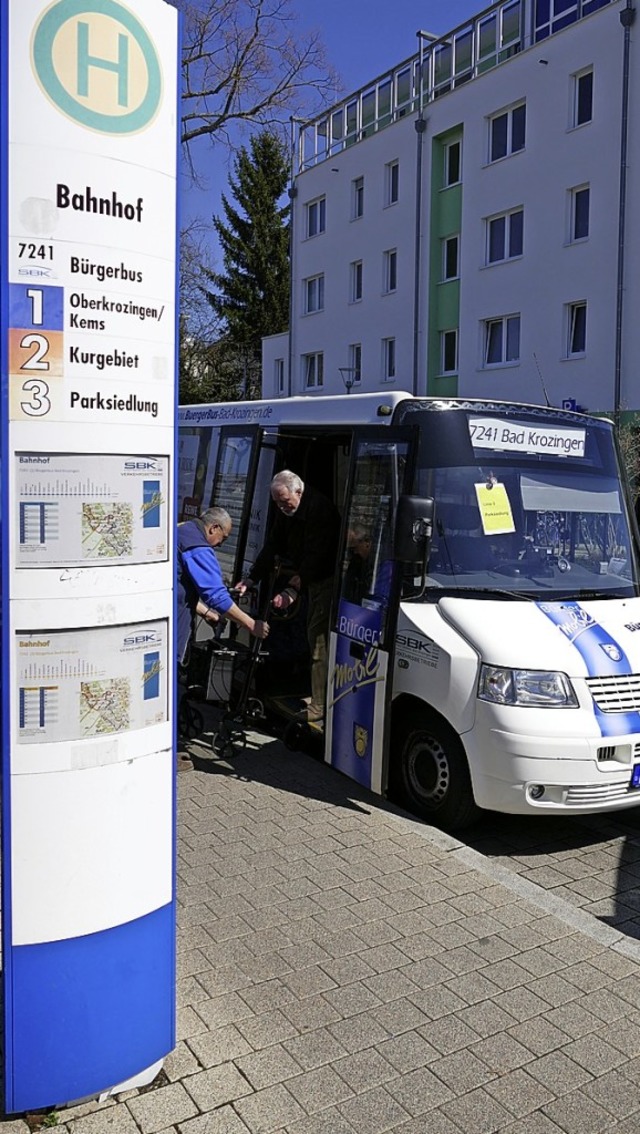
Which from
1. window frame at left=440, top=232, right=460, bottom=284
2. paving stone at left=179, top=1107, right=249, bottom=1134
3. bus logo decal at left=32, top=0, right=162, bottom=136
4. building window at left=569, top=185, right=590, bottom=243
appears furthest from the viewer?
window frame at left=440, top=232, right=460, bottom=284

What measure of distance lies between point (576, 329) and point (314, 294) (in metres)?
14.2

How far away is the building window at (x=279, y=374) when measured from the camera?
39.2 m

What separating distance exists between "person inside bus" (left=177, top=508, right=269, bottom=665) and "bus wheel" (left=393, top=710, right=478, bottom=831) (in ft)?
4.52

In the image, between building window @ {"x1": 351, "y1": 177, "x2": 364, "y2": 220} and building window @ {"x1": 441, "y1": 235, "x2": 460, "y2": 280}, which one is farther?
building window @ {"x1": 351, "y1": 177, "x2": 364, "y2": 220}

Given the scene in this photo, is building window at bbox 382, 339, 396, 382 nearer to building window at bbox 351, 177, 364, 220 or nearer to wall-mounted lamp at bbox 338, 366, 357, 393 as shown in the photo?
wall-mounted lamp at bbox 338, 366, 357, 393

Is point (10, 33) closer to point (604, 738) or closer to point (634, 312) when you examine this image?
point (604, 738)

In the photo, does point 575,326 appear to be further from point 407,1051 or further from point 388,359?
point 407,1051

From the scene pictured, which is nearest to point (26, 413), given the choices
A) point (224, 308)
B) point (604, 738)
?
point (604, 738)

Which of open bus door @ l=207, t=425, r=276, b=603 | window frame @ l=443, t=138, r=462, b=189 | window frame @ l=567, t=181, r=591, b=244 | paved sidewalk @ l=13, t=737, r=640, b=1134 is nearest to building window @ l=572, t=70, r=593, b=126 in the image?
window frame @ l=567, t=181, r=591, b=244

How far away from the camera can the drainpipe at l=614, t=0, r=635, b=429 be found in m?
22.9

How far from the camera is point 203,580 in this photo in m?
6.66

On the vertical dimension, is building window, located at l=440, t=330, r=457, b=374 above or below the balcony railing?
below

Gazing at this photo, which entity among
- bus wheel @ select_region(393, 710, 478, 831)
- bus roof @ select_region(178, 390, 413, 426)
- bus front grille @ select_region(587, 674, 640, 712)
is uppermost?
bus roof @ select_region(178, 390, 413, 426)

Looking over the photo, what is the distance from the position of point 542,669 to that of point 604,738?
1.62 ft
